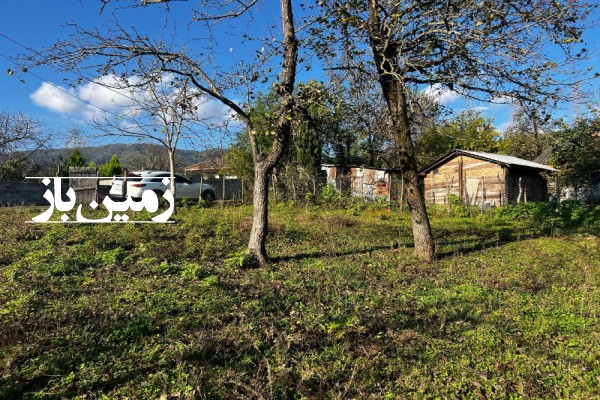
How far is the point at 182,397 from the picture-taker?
9.73ft

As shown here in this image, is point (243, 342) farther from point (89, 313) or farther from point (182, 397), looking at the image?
point (89, 313)

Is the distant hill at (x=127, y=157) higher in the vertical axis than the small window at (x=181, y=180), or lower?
higher

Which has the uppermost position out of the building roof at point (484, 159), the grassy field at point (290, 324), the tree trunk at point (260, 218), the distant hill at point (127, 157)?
the distant hill at point (127, 157)

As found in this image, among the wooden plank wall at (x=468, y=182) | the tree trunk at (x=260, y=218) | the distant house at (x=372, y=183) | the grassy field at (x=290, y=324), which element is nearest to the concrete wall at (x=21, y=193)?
the grassy field at (x=290, y=324)

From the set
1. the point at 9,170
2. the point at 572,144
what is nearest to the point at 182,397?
the point at 572,144

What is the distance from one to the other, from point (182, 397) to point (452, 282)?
4.60 m

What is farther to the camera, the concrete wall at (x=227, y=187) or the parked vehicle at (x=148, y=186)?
the concrete wall at (x=227, y=187)

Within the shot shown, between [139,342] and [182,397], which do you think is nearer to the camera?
[182,397]

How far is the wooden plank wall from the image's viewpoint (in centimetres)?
2118

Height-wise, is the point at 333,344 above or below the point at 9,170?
below

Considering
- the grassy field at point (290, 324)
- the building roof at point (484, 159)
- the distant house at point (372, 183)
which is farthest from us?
the distant house at point (372, 183)

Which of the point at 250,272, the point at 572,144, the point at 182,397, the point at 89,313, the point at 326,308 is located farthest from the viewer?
the point at 572,144

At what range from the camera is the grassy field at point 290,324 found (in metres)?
3.20

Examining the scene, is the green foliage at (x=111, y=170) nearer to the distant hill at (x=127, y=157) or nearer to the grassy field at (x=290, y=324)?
the distant hill at (x=127, y=157)
